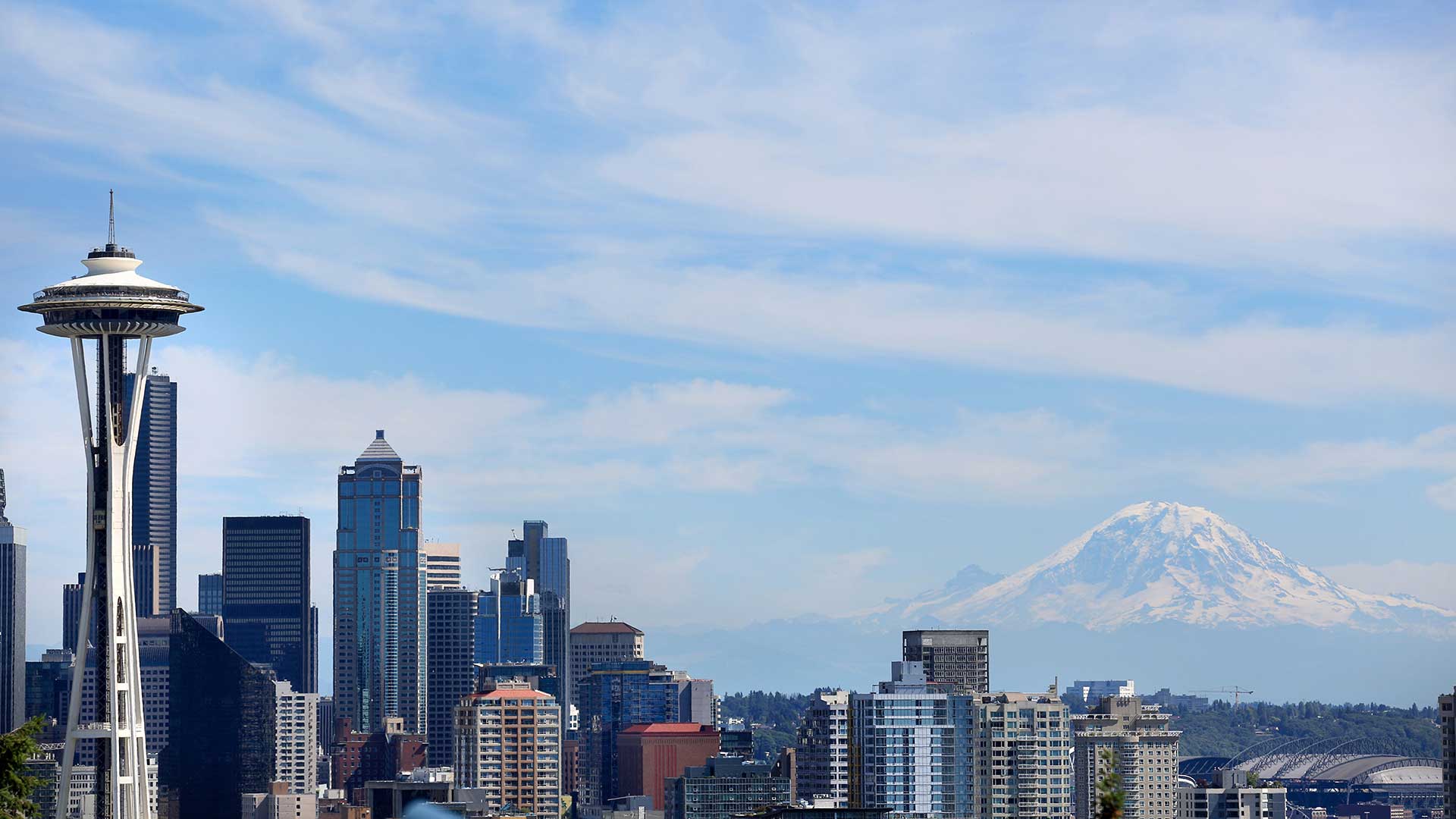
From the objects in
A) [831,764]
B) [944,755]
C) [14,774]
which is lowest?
[831,764]

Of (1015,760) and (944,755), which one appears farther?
(1015,760)

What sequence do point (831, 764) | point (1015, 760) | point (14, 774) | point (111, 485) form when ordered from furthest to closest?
point (831, 764) < point (1015, 760) < point (111, 485) < point (14, 774)

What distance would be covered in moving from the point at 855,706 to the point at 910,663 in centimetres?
861

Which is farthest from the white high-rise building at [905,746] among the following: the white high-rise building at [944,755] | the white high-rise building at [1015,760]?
the white high-rise building at [1015,760]

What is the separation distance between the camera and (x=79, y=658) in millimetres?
138625

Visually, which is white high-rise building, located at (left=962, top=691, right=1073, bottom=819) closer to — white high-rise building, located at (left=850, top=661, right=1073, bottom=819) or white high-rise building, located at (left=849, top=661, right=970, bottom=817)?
white high-rise building, located at (left=850, top=661, right=1073, bottom=819)

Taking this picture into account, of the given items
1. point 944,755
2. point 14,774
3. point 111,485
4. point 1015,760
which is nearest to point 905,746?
point 944,755

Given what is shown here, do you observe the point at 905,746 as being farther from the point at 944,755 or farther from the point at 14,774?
the point at 14,774

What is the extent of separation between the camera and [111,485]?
5379 inches

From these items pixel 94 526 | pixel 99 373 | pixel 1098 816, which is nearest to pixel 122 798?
pixel 94 526

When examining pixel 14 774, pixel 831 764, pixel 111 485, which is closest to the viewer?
pixel 14 774

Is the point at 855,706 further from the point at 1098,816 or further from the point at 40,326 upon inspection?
the point at 1098,816

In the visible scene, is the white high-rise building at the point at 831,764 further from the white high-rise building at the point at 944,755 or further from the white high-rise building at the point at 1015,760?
the white high-rise building at the point at 1015,760

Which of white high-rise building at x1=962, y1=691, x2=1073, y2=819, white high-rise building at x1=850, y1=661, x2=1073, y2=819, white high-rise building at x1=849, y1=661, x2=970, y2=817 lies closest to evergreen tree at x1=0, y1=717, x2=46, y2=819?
white high-rise building at x1=850, y1=661, x2=1073, y2=819
